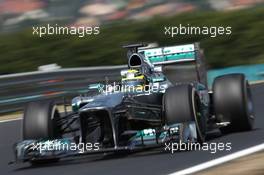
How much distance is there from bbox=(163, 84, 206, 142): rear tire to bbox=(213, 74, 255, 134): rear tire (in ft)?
3.41

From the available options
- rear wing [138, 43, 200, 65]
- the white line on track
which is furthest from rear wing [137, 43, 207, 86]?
the white line on track

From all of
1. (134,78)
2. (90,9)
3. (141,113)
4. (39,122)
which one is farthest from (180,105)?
(90,9)

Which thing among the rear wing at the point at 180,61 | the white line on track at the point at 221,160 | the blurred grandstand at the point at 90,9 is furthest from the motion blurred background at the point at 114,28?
the white line on track at the point at 221,160

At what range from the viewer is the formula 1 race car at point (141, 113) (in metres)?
9.09

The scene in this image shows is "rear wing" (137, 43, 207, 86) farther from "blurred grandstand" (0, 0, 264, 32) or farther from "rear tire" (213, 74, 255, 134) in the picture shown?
"blurred grandstand" (0, 0, 264, 32)

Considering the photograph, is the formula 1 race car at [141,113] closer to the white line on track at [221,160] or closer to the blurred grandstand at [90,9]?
the white line on track at [221,160]

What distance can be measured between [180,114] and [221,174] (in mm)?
2219

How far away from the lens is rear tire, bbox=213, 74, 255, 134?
10.2m

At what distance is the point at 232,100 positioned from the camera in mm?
10211

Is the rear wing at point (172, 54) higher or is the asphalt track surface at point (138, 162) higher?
the rear wing at point (172, 54)

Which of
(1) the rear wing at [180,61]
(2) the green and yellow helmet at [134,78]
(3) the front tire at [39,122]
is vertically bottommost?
(3) the front tire at [39,122]

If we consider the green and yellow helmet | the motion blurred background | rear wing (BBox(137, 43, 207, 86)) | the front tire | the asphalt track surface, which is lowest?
the asphalt track surface

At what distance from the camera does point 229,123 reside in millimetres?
10383

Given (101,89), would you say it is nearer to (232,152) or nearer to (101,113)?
(101,113)
